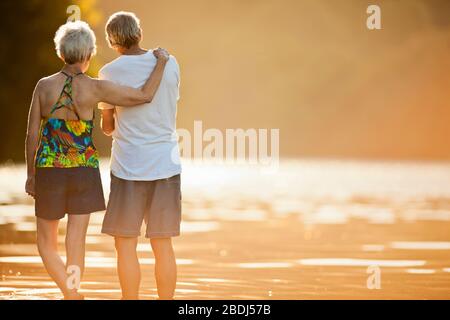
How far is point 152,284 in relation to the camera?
12.2m

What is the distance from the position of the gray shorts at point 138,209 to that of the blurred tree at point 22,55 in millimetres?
37745

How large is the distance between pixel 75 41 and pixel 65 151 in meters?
0.76

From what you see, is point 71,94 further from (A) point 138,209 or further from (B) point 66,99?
(A) point 138,209

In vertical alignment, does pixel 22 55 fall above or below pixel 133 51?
above

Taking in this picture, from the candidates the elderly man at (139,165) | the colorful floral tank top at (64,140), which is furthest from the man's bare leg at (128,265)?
the colorful floral tank top at (64,140)

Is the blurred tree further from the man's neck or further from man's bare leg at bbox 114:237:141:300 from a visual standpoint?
man's bare leg at bbox 114:237:141:300

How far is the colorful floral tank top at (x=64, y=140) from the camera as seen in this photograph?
976cm

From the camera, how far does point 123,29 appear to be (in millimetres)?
9953

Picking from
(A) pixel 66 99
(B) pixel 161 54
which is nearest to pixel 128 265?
(A) pixel 66 99

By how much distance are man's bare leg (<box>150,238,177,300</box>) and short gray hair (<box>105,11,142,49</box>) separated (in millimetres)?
1408

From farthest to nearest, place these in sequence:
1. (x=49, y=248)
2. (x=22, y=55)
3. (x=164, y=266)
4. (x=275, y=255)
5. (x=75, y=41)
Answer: (x=22, y=55), (x=275, y=255), (x=164, y=266), (x=49, y=248), (x=75, y=41)

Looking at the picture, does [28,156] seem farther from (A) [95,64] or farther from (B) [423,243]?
(A) [95,64]

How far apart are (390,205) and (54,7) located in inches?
841

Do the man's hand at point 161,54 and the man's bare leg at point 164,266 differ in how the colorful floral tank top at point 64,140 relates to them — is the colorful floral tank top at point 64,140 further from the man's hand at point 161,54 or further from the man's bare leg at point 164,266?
the man's bare leg at point 164,266
